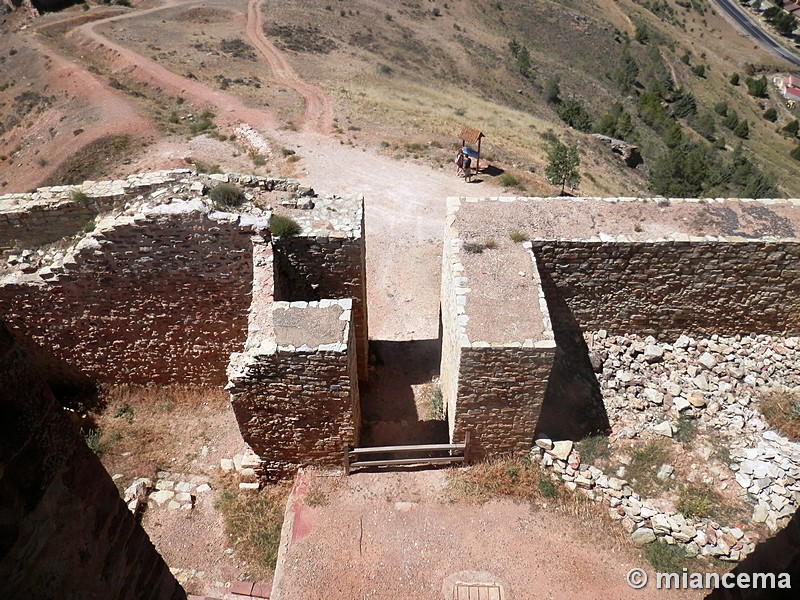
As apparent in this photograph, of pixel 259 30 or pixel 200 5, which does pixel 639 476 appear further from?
pixel 200 5

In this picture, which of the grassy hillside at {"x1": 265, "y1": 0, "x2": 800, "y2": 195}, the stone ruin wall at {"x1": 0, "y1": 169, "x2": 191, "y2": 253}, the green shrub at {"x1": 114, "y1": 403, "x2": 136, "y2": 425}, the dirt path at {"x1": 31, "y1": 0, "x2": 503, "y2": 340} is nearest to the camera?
the stone ruin wall at {"x1": 0, "y1": 169, "x2": 191, "y2": 253}

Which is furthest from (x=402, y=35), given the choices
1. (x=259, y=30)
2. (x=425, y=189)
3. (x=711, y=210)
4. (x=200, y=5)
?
(x=711, y=210)

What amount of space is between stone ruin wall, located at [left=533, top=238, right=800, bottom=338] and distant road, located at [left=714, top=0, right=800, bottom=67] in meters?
97.5

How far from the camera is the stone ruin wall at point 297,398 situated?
27.0ft

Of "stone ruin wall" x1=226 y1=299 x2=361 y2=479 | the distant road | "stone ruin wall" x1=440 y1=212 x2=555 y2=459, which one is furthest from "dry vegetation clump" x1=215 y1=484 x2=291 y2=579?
the distant road

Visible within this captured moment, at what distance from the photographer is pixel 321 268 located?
10578 mm

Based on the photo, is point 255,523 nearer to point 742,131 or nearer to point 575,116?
point 575,116

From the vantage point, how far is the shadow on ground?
445 inches

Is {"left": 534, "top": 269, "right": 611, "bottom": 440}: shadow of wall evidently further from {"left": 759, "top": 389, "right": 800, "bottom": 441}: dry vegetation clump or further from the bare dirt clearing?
{"left": 759, "top": 389, "right": 800, "bottom": 441}: dry vegetation clump

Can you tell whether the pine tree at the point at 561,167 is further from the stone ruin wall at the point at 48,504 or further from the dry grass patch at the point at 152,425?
the stone ruin wall at the point at 48,504

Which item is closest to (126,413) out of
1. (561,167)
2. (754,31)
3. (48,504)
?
(48,504)

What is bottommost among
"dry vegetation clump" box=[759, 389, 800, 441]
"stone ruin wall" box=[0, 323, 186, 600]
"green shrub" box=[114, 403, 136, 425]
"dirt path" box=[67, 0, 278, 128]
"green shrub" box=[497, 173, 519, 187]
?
"green shrub" box=[114, 403, 136, 425]

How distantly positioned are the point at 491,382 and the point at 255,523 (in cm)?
521

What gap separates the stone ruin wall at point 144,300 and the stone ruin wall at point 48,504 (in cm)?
675
